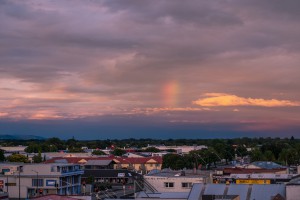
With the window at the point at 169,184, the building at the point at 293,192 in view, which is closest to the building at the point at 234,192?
the building at the point at 293,192

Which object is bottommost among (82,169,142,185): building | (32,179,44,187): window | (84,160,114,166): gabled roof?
(82,169,142,185): building

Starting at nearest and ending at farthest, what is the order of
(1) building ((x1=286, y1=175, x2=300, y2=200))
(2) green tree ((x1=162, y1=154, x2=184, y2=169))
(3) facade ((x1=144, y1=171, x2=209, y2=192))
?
(1) building ((x1=286, y1=175, x2=300, y2=200)), (3) facade ((x1=144, y1=171, x2=209, y2=192)), (2) green tree ((x1=162, y1=154, x2=184, y2=169))

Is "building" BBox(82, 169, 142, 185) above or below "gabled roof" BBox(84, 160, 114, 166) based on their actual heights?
below

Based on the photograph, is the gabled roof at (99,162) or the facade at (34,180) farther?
the gabled roof at (99,162)

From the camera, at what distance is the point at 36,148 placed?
461 ft

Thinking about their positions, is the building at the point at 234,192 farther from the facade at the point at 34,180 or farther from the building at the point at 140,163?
the building at the point at 140,163

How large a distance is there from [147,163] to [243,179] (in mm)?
60389

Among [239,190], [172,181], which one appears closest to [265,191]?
[239,190]

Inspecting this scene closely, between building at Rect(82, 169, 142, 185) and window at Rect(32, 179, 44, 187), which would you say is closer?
window at Rect(32, 179, 44, 187)

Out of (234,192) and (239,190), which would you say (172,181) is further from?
(234,192)

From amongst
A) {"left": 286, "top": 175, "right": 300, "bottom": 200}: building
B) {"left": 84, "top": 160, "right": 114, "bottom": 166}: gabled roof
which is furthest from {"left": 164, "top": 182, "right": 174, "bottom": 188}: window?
{"left": 84, "top": 160, "right": 114, "bottom": 166}: gabled roof

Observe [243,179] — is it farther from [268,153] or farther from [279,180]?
[268,153]

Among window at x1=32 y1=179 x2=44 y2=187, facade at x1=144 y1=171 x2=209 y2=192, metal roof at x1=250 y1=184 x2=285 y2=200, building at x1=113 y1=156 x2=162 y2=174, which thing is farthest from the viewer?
building at x1=113 y1=156 x2=162 y2=174

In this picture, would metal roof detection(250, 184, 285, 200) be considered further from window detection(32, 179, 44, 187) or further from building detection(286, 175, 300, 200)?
window detection(32, 179, 44, 187)
